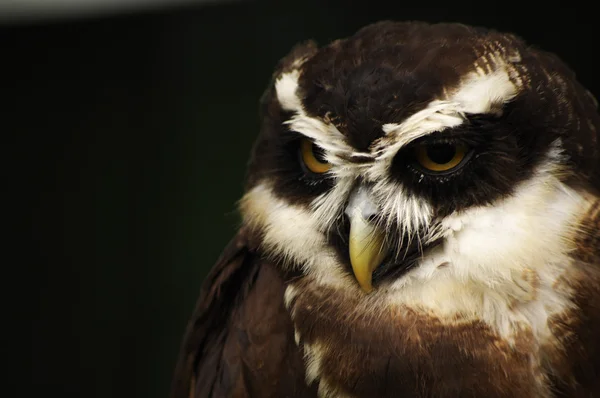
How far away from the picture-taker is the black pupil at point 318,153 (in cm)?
138

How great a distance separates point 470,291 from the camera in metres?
1.33

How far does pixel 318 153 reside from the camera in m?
1.40

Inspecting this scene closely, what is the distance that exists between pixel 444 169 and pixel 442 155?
0.03 meters

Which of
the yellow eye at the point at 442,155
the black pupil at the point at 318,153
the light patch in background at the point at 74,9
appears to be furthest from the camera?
the light patch in background at the point at 74,9

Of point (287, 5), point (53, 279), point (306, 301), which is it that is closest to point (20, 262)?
point (53, 279)

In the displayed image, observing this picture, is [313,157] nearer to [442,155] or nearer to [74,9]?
→ [442,155]

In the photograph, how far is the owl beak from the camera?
1.32m

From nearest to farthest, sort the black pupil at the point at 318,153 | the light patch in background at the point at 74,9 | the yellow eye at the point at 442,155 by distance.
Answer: the yellow eye at the point at 442,155
the black pupil at the point at 318,153
the light patch in background at the point at 74,9

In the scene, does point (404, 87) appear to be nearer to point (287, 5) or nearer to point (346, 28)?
point (346, 28)

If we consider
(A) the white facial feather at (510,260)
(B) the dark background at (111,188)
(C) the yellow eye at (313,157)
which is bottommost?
(B) the dark background at (111,188)

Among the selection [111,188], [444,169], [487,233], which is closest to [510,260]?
→ [487,233]

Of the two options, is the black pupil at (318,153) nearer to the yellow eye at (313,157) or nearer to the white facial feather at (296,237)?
the yellow eye at (313,157)

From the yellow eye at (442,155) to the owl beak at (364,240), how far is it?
0.14m

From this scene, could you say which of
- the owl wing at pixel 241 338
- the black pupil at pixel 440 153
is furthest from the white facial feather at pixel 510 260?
the owl wing at pixel 241 338
